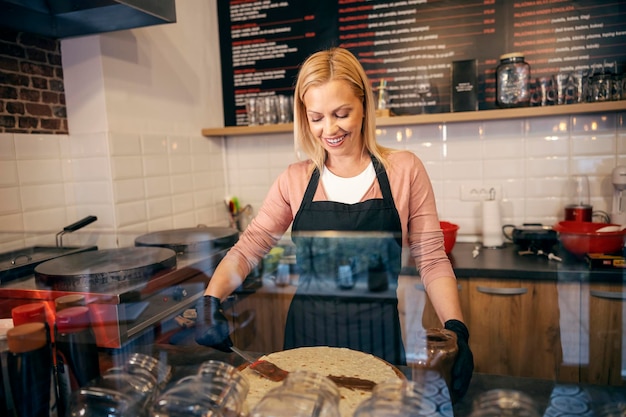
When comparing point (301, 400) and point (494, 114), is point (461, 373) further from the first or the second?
point (494, 114)

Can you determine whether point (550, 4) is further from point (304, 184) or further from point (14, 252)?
point (14, 252)

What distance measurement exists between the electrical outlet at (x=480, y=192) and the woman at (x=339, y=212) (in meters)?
1.26

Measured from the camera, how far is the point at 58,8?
181 centimetres

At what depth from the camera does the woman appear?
1352 millimetres

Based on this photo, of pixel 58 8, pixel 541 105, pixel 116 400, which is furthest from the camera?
pixel 541 105

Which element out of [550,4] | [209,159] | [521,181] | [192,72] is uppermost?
[550,4]

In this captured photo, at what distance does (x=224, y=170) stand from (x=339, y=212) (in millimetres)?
1673

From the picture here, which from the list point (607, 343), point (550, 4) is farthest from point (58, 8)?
point (550, 4)

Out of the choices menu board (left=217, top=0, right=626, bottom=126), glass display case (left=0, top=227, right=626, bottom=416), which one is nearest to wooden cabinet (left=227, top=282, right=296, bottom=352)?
glass display case (left=0, top=227, right=626, bottom=416)

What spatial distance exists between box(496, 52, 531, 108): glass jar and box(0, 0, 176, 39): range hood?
1511 millimetres

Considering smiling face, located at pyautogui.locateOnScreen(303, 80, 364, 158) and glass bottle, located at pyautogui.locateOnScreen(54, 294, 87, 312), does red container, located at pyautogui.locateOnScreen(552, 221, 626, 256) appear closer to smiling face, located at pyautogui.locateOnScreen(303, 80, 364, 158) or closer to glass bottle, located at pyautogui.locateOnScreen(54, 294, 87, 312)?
smiling face, located at pyautogui.locateOnScreen(303, 80, 364, 158)

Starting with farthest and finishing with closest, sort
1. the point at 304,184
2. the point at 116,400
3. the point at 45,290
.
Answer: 1. the point at 304,184
2. the point at 45,290
3. the point at 116,400

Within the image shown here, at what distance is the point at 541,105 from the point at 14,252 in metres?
2.39

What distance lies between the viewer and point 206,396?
27.4 inches
